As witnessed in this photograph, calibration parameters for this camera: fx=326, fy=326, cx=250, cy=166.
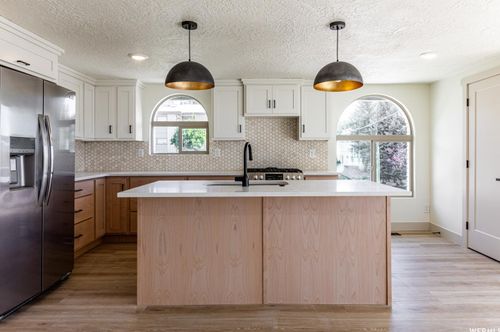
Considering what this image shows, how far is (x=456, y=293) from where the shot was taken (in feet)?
8.89

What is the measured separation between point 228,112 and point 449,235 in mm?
3519

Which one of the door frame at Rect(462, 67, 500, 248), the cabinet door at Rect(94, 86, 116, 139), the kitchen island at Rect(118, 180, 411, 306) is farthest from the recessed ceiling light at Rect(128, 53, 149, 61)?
the door frame at Rect(462, 67, 500, 248)

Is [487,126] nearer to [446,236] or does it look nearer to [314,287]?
[446,236]

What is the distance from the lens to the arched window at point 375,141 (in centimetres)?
508

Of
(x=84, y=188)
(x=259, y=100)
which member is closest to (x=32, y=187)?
(x=84, y=188)

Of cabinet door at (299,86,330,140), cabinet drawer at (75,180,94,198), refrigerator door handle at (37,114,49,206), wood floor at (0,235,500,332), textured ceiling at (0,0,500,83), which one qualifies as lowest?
wood floor at (0,235,500,332)

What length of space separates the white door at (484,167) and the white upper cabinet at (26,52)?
183 inches

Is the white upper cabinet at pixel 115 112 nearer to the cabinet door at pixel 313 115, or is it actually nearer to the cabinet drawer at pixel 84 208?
the cabinet drawer at pixel 84 208

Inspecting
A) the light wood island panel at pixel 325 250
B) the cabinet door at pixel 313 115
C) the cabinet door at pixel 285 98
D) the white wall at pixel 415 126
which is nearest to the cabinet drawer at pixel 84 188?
the light wood island panel at pixel 325 250

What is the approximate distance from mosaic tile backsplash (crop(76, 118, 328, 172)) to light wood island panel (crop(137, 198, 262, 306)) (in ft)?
8.40

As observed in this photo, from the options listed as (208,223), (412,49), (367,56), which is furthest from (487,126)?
(208,223)

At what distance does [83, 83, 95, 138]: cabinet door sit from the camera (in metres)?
4.44

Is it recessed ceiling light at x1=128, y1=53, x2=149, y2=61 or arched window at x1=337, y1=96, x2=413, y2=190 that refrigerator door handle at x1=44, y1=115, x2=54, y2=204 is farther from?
arched window at x1=337, y1=96, x2=413, y2=190

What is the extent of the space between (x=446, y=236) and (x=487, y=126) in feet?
5.41
